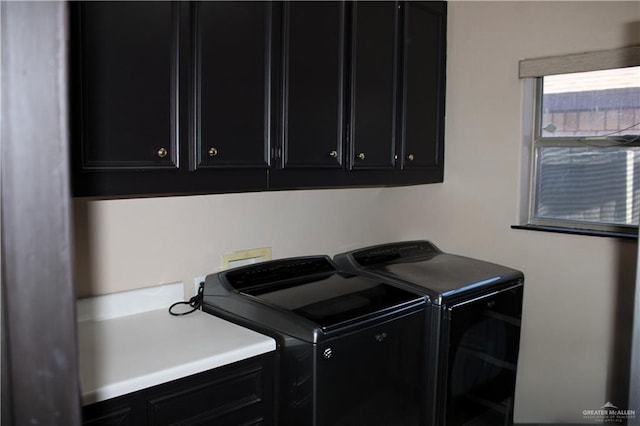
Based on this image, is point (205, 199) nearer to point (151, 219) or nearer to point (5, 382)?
point (151, 219)

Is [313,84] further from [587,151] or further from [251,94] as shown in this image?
[587,151]

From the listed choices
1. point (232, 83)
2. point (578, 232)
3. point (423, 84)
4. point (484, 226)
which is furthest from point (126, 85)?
point (578, 232)

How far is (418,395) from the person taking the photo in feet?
7.52

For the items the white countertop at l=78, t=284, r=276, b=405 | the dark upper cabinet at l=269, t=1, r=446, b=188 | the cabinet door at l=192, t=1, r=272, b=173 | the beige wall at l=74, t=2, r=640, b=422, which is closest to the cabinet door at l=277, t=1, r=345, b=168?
the dark upper cabinet at l=269, t=1, r=446, b=188

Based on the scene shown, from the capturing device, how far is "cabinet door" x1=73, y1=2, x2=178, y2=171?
1.60m

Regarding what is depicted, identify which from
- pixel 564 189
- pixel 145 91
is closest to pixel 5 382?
pixel 145 91

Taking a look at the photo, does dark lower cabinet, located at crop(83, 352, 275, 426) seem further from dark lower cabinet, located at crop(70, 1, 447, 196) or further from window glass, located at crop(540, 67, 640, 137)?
window glass, located at crop(540, 67, 640, 137)

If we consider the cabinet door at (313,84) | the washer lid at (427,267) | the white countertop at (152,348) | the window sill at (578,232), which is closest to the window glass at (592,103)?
the window sill at (578,232)

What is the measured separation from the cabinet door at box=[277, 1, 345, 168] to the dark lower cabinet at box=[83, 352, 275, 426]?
80 centimetres

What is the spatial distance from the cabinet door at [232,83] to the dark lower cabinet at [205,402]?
0.70 metres

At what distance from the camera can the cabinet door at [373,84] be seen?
2.38 m

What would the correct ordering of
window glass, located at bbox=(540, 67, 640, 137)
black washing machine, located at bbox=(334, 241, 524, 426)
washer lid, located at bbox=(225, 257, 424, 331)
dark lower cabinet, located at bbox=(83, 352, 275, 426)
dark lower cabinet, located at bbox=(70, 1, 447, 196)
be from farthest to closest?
window glass, located at bbox=(540, 67, 640, 137)
black washing machine, located at bbox=(334, 241, 524, 426)
washer lid, located at bbox=(225, 257, 424, 331)
dark lower cabinet, located at bbox=(70, 1, 447, 196)
dark lower cabinet, located at bbox=(83, 352, 275, 426)

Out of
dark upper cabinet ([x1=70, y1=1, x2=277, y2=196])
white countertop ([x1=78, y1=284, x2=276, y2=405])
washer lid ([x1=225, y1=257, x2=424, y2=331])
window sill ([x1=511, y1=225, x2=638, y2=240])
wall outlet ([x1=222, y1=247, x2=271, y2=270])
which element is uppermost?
dark upper cabinet ([x1=70, y1=1, x2=277, y2=196])

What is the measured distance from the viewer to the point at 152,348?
1.79 m
